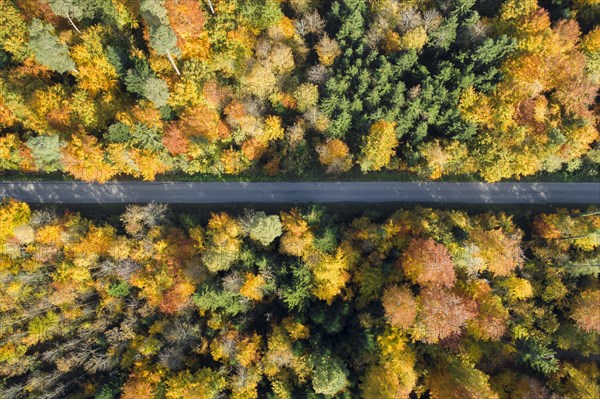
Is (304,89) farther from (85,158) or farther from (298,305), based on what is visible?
(85,158)

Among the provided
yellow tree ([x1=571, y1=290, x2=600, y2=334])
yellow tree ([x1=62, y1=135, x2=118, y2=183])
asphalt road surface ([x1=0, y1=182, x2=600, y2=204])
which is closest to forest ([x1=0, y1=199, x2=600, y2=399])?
yellow tree ([x1=571, y1=290, x2=600, y2=334])

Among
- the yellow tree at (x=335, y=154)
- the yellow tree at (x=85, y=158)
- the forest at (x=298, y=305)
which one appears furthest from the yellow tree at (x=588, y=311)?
the yellow tree at (x=85, y=158)

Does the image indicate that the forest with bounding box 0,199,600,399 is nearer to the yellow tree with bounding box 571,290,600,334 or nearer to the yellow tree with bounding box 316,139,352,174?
the yellow tree with bounding box 571,290,600,334

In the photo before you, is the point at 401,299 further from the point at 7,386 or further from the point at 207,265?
the point at 7,386

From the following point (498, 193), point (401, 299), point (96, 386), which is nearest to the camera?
point (401, 299)

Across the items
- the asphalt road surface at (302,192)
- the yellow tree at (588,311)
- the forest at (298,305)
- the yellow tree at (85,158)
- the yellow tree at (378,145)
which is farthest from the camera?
the asphalt road surface at (302,192)

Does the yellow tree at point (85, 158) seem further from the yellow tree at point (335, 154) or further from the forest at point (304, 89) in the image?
the yellow tree at point (335, 154)

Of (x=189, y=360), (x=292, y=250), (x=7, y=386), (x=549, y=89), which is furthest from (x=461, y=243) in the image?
(x=7, y=386)
